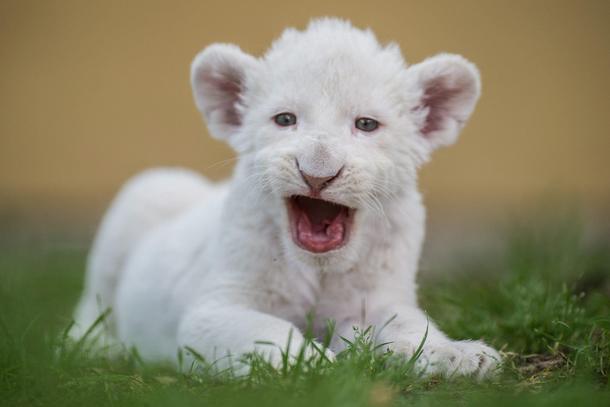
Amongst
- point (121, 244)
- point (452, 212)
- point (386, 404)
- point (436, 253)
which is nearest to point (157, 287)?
point (121, 244)

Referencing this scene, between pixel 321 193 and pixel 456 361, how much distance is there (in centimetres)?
92

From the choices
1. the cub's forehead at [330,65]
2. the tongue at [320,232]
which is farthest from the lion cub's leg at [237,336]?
the cub's forehead at [330,65]

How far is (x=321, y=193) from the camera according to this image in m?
3.62

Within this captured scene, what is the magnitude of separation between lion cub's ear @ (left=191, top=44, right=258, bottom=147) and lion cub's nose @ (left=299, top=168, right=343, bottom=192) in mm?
824

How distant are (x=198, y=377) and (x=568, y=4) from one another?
23.9ft

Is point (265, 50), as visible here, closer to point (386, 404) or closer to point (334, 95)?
point (334, 95)

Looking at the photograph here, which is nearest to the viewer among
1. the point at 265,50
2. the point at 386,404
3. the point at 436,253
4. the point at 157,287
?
the point at 386,404

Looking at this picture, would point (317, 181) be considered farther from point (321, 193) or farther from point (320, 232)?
point (320, 232)

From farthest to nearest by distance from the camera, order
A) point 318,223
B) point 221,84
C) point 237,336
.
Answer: point 221,84 < point 318,223 < point 237,336

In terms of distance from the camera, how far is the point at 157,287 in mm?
5074

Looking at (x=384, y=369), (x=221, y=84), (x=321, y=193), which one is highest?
(x=221, y=84)

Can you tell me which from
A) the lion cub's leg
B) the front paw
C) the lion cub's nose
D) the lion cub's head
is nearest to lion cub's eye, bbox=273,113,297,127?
the lion cub's head

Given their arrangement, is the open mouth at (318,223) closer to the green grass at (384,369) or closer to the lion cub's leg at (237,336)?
the lion cub's leg at (237,336)

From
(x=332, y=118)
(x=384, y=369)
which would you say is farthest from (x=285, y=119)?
(x=384, y=369)
